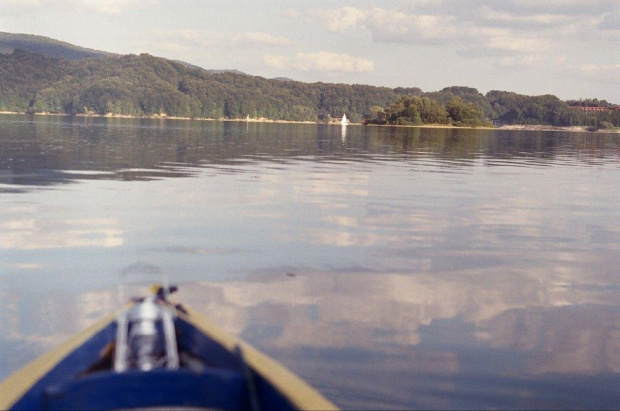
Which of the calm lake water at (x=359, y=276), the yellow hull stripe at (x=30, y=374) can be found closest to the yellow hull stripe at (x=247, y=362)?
the yellow hull stripe at (x=30, y=374)

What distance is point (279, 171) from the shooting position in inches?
1471

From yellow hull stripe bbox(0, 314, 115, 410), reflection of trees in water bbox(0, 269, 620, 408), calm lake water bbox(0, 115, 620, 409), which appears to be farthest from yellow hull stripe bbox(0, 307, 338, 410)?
reflection of trees in water bbox(0, 269, 620, 408)

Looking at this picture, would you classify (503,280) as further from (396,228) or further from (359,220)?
(359,220)

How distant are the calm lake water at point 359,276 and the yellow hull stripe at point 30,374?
143 cm

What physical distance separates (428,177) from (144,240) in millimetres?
21214

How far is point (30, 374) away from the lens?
6.32m

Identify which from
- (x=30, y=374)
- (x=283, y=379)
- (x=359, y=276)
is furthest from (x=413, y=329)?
(x=30, y=374)

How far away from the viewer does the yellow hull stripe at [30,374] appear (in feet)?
19.6

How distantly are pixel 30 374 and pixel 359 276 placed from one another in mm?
9049

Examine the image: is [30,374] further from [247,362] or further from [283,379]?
[283,379]

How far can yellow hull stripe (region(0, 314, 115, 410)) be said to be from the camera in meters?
5.96

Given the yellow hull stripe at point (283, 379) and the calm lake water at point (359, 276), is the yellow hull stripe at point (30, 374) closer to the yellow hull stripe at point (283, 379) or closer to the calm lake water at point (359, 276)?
the yellow hull stripe at point (283, 379)

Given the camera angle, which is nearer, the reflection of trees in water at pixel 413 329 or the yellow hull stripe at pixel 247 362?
the yellow hull stripe at pixel 247 362

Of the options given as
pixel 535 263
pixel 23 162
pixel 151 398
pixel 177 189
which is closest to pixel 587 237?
pixel 535 263
